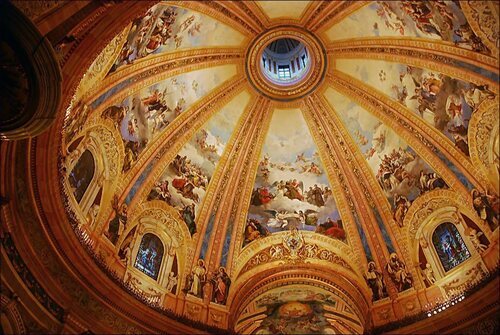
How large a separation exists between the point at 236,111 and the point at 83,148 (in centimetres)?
721

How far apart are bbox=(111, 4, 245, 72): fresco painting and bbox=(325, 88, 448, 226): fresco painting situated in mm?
4992

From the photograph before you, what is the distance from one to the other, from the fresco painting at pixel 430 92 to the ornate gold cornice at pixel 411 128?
22cm

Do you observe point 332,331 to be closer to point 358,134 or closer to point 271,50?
point 358,134

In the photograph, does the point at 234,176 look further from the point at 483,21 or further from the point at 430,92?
the point at 483,21

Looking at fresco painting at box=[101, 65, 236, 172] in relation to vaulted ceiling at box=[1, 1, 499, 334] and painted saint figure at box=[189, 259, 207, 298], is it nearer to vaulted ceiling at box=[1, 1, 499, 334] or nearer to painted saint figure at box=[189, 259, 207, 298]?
vaulted ceiling at box=[1, 1, 499, 334]

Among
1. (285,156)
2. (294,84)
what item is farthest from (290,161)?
(294,84)

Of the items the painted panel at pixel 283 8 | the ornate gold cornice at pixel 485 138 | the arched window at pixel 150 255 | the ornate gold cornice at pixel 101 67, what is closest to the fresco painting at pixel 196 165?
the arched window at pixel 150 255

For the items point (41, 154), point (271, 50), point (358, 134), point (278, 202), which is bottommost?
point (41, 154)

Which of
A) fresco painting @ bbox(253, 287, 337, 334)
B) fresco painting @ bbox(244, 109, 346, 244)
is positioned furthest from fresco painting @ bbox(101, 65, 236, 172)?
fresco painting @ bbox(253, 287, 337, 334)

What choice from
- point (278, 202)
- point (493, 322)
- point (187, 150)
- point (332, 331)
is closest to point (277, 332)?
point (332, 331)

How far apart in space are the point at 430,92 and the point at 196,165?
8862mm

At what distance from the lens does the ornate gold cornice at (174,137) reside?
17266 mm

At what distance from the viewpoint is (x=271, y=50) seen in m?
22.7

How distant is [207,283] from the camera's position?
677 inches
